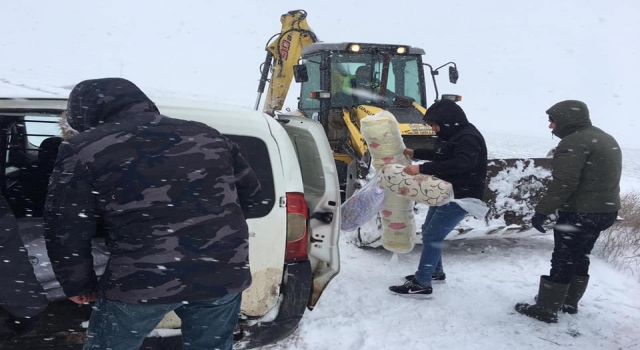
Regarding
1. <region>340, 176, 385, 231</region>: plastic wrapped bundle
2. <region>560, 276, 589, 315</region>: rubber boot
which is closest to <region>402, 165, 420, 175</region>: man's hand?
<region>340, 176, 385, 231</region>: plastic wrapped bundle

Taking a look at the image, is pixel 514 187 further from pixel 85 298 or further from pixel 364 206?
pixel 85 298

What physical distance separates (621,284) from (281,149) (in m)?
3.93

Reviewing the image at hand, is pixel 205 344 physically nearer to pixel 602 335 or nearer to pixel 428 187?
pixel 428 187

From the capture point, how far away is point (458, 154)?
3.92 meters

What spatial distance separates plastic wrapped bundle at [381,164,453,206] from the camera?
3986 millimetres

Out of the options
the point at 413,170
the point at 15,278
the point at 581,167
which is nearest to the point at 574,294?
the point at 581,167

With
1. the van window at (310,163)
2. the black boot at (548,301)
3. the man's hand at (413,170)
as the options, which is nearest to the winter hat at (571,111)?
the man's hand at (413,170)

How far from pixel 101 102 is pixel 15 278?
772mm

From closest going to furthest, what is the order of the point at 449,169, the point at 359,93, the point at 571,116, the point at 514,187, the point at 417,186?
the point at 571,116 < the point at 449,169 < the point at 417,186 < the point at 514,187 < the point at 359,93

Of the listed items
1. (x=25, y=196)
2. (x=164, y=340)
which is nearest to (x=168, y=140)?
(x=164, y=340)

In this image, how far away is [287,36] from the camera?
8750mm

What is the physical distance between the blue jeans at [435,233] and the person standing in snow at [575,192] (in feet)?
2.01

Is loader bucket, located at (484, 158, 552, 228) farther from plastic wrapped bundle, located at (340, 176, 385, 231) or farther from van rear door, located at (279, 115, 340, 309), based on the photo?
van rear door, located at (279, 115, 340, 309)

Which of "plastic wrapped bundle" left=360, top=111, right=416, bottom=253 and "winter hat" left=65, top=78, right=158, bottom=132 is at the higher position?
"winter hat" left=65, top=78, right=158, bottom=132
